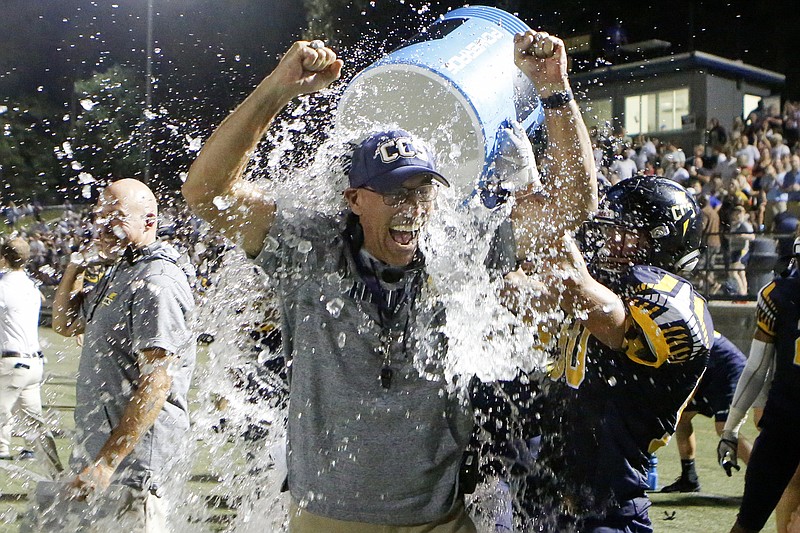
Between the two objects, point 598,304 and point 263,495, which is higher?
point 598,304

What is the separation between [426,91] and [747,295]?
28.9 feet

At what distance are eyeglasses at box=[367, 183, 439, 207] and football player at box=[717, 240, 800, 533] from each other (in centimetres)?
246

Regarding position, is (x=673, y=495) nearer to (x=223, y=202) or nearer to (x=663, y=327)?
(x=663, y=327)

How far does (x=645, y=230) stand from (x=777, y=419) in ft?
4.85

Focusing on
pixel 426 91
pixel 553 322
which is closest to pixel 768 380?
pixel 553 322

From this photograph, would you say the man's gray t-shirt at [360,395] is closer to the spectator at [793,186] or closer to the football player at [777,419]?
the football player at [777,419]

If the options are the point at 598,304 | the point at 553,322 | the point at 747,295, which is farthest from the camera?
the point at 747,295

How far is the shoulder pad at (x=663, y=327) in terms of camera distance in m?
3.02

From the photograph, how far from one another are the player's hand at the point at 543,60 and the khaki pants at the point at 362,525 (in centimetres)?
127

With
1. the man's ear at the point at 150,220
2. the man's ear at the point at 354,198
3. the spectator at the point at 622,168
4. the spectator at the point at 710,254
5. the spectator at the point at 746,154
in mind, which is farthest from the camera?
the spectator at the point at 746,154

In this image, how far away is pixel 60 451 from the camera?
702cm

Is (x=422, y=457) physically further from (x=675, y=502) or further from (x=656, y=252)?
(x=675, y=502)

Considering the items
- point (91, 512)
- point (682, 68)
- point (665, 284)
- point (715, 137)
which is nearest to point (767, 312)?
point (665, 284)

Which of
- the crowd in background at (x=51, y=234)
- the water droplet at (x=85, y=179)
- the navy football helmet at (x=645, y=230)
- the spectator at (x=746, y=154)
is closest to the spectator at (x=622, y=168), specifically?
the spectator at (x=746, y=154)
